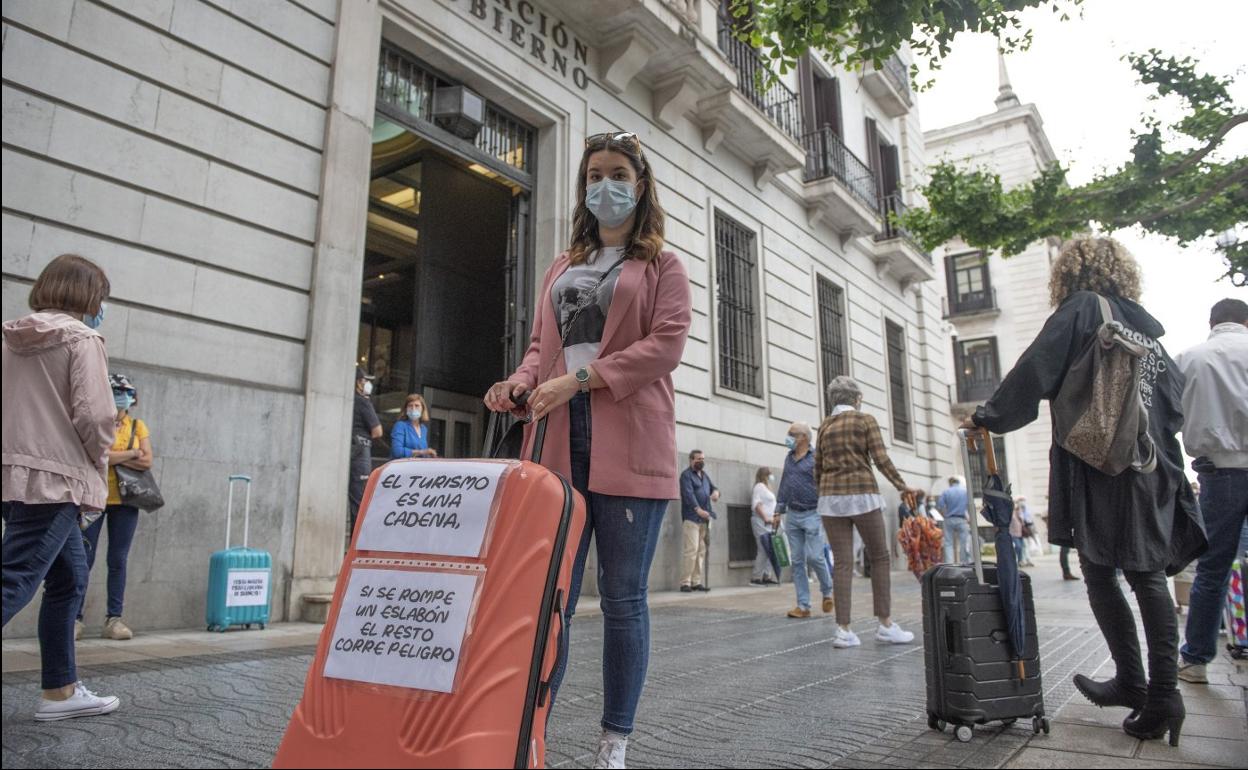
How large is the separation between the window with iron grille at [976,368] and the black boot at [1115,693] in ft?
102

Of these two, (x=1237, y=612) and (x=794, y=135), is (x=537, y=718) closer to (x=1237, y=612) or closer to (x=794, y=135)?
(x=1237, y=612)

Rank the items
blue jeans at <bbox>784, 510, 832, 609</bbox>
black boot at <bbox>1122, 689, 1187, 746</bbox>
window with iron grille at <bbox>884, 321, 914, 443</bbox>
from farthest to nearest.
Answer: window with iron grille at <bbox>884, 321, 914, 443</bbox>
blue jeans at <bbox>784, 510, 832, 609</bbox>
black boot at <bbox>1122, 689, 1187, 746</bbox>

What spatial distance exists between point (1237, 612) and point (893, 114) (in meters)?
17.5

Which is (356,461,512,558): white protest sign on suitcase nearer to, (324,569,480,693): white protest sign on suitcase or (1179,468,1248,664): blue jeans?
(324,569,480,693): white protest sign on suitcase

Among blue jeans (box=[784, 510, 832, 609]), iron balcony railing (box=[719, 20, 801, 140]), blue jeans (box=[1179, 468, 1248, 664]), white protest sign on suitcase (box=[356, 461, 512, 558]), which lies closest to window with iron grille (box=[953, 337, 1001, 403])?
iron balcony railing (box=[719, 20, 801, 140])

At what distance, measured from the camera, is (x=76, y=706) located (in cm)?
314

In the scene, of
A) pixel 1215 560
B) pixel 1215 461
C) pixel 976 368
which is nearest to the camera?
pixel 1215 560

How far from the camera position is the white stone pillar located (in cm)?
661

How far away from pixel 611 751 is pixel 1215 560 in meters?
3.49

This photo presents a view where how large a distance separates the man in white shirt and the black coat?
A: 1.17 m

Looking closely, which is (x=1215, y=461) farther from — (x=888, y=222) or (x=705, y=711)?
(x=888, y=222)

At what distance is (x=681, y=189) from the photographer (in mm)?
11875

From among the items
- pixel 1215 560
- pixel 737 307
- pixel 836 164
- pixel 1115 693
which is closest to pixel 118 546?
pixel 1115 693

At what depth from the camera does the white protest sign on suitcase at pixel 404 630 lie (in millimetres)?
1962
